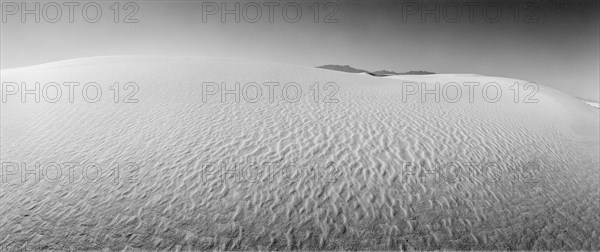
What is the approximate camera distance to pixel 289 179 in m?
3.22

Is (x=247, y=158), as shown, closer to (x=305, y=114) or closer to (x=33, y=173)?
(x=305, y=114)

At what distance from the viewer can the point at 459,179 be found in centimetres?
343

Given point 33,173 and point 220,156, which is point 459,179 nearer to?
point 220,156

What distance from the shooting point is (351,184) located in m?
3.15

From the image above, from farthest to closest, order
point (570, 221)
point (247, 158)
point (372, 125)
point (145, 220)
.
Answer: point (372, 125) < point (247, 158) < point (570, 221) < point (145, 220)

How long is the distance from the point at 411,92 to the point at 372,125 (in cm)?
343

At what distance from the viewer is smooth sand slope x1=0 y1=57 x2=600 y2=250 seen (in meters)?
2.57

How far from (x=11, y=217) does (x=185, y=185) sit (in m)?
1.48

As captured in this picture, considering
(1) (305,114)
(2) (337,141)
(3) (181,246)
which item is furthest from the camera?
(1) (305,114)

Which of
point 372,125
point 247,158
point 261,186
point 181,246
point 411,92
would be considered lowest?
point 181,246

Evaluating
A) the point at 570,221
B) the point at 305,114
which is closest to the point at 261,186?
the point at 305,114

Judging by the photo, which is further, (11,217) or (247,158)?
(247,158)

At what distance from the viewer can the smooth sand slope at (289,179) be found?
257 centimetres

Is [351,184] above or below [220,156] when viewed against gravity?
below
